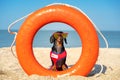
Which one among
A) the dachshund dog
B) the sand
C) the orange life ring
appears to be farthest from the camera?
the dachshund dog

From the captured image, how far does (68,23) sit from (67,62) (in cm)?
260

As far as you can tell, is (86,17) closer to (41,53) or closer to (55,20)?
(55,20)

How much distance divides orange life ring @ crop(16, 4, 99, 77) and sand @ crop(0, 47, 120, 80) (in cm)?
22

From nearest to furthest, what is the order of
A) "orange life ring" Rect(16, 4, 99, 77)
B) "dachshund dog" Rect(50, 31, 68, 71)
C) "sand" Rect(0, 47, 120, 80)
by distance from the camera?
"sand" Rect(0, 47, 120, 80)
"orange life ring" Rect(16, 4, 99, 77)
"dachshund dog" Rect(50, 31, 68, 71)

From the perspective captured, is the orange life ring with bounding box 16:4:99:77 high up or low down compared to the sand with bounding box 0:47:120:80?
up

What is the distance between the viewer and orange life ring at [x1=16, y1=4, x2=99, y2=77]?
5.85 meters

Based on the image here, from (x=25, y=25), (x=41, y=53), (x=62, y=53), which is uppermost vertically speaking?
(x=25, y=25)

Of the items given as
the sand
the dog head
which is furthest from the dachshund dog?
the sand

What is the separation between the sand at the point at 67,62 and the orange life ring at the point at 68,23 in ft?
0.71

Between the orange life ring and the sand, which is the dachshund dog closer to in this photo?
the orange life ring

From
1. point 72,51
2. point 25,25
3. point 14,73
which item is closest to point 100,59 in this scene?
point 72,51

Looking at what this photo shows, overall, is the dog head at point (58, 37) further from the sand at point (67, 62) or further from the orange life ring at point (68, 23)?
the sand at point (67, 62)

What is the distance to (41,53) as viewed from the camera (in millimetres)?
9641

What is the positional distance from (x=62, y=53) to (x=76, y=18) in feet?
2.26
